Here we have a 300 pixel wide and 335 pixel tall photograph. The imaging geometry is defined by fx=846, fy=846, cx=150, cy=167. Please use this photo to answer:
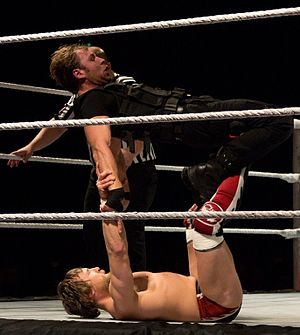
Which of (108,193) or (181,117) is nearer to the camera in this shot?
(181,117)

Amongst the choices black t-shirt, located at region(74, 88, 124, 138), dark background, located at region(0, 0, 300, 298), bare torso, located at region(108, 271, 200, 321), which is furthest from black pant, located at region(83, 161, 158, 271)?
dark background, located at region(0, 0, 300, 298)

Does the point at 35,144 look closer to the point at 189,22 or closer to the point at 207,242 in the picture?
the point at 207,242

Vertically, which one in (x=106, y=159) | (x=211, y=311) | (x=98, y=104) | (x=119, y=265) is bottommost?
(x=211, y=311)

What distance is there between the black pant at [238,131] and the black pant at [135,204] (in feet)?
1.81

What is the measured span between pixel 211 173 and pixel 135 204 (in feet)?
2.41

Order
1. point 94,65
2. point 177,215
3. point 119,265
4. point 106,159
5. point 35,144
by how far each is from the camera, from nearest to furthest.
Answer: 1. point 177,215
2. point 119,265
3. point 106,159
4. point 94,65
5. point 35,144

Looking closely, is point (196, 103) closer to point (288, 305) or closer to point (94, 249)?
point (288, 305)

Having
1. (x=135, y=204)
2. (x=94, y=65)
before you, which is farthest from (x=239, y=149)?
(x=135, y=204)

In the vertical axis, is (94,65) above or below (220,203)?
above

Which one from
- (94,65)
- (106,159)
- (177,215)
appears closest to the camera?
(177,215)

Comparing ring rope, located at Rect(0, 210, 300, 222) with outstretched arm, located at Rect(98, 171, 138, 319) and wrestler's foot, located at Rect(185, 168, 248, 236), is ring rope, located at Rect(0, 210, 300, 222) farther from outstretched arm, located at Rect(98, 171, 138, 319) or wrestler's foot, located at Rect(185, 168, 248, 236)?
wrestler's foot, located at Rect(185, 168, 248, 236)

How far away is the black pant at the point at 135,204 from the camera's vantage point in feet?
8.82

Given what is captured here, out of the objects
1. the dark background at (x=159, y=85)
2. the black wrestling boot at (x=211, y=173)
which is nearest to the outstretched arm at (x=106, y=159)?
the black wrestling boot at (x=211, y=173)

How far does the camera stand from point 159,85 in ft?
13.6
